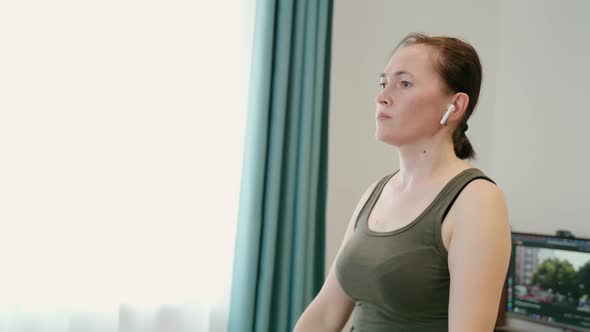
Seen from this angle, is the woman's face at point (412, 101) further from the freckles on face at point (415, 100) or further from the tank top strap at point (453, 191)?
the tank top strap at point (453, 191)

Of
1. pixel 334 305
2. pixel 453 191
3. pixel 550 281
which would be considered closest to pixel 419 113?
pixel 453 191

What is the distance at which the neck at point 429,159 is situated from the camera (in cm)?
114

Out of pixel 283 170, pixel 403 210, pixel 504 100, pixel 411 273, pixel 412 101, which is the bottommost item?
pixel 411 273

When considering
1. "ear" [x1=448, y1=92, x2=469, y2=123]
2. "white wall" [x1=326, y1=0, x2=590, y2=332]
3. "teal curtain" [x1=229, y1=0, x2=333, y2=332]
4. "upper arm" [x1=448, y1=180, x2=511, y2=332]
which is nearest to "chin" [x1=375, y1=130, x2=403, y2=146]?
"ear" [x1=448, y1=92, x2=469, y2=123]

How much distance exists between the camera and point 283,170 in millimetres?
2721

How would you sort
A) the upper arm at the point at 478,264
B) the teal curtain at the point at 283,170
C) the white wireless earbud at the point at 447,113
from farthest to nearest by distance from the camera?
the teal curtain at the point at 283,170, the white wireless earbud at the point at 447,113, the upper arm at the point at 478,264

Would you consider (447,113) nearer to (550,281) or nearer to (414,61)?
(414,61)

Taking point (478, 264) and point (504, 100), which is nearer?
point (478, 264)

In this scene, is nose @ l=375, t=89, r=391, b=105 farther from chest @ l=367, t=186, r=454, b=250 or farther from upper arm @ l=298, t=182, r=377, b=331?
upper arm @ l=298, t=182, r=377, b=331

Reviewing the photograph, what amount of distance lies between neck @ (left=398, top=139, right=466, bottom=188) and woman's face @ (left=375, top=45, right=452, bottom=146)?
0.02m

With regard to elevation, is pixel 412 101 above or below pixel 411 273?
above

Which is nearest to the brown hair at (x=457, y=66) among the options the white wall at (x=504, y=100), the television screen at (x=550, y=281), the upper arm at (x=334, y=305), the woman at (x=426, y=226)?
the woman at (x=426, y=226)

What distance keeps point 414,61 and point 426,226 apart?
33 centimetres

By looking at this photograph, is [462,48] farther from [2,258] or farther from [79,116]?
[2,258]
